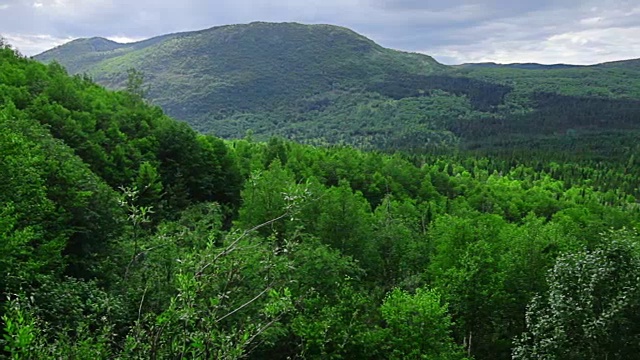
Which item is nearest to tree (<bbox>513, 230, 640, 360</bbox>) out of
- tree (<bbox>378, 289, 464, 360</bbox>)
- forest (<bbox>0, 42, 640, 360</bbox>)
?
forest (<bbox>0, 42, 640, 360</bbox>)

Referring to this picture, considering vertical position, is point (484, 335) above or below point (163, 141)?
below

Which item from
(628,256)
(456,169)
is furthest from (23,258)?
(456,169)

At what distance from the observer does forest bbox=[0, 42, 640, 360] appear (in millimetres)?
8406

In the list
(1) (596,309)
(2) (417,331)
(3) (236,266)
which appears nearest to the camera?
(3) (236,266)

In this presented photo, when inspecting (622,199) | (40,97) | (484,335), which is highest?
(40,97)

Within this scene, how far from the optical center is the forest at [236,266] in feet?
27.6

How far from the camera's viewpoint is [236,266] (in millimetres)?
8320

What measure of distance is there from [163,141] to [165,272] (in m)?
38.8

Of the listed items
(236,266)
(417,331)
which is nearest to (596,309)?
(417,331)

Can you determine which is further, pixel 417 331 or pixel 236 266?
pixel 417 331

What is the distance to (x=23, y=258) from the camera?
20281mm

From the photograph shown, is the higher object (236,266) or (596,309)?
(236,266)

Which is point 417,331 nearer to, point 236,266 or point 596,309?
point 596,309

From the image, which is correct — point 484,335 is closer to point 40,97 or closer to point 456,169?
point 40,97
